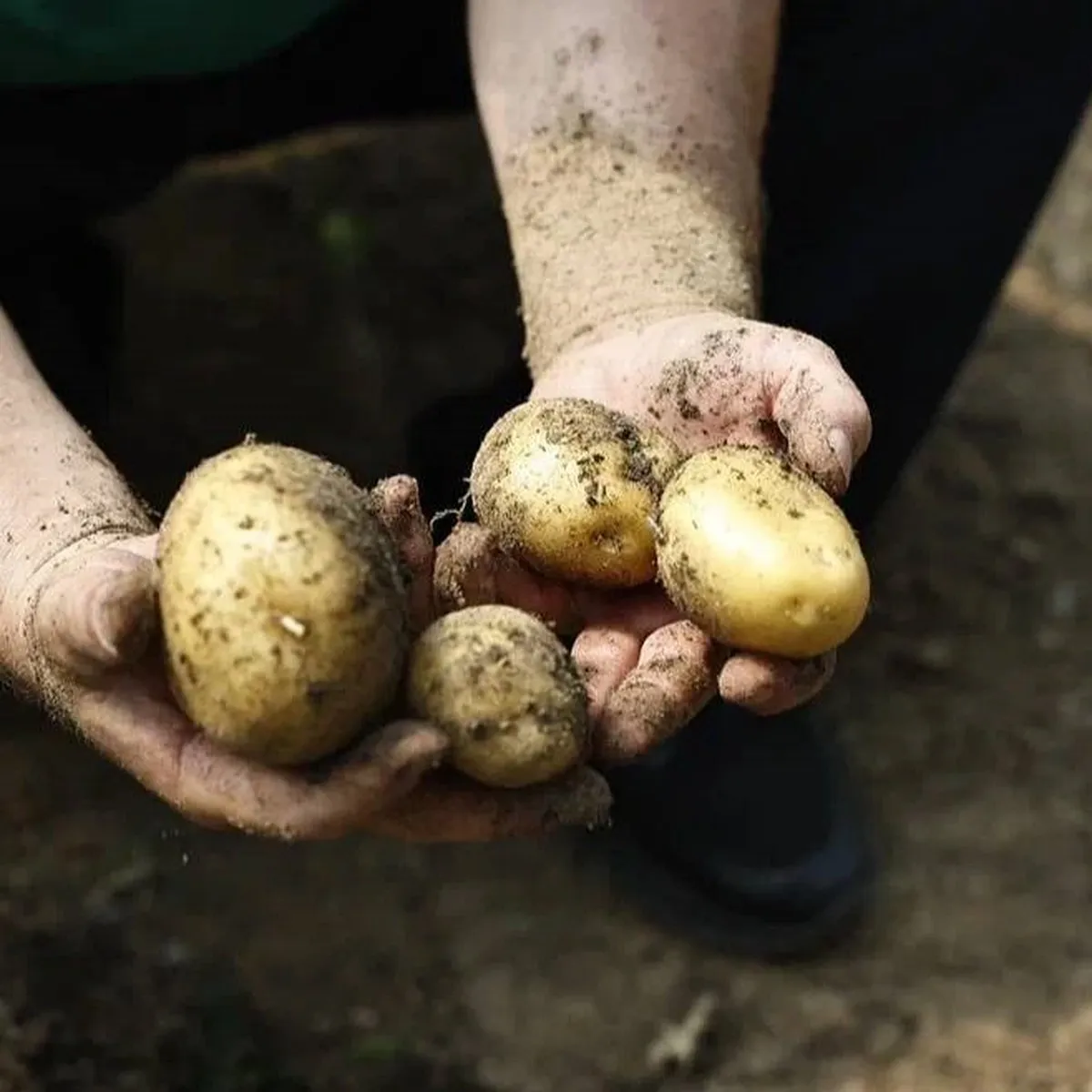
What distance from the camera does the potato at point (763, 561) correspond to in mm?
1293

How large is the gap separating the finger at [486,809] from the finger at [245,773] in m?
0.05

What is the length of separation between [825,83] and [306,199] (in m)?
1.26

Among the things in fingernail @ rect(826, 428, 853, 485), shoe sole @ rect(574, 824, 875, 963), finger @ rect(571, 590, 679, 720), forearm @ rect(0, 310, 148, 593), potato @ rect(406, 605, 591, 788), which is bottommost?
shoe sole @ rect(574, 824, 875, 963)

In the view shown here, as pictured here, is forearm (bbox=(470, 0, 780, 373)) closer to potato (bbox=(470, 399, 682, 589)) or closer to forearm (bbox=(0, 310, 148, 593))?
potato (bbox=(470, 399, 682, 589))

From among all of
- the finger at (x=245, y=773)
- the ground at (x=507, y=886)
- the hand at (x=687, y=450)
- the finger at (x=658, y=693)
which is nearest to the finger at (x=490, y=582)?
the hand at (x=687, y=450)

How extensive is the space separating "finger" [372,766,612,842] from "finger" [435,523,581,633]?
187 millimetres

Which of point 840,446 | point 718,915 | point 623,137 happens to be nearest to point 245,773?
point 840,446

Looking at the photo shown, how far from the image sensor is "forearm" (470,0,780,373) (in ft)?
5.61

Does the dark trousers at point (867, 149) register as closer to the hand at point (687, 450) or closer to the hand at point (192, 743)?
the hand at point (687, 450)

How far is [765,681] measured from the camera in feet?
4.28

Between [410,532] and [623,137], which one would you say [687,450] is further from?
[623,137]

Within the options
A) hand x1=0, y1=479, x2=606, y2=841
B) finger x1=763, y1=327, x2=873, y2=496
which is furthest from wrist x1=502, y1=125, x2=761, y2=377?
hand x1=0, y1=479, x2=606, y2=841

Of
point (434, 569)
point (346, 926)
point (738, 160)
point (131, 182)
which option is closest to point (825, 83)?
point (738, 160)

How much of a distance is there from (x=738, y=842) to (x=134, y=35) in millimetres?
1176
